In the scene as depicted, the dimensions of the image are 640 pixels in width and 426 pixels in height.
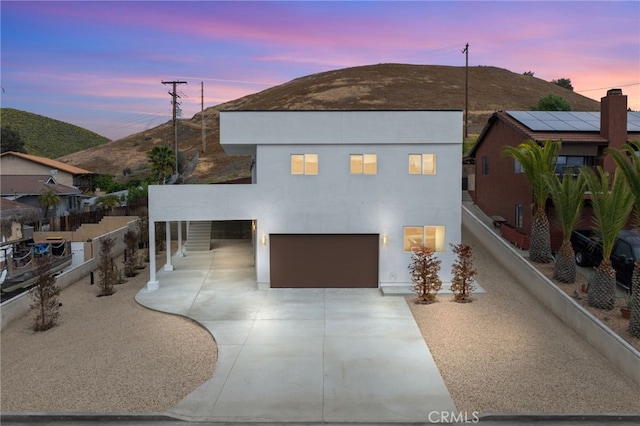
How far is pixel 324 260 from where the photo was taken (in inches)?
719

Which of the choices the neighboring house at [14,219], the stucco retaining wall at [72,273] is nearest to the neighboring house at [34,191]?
the neighboring house at [14,219]

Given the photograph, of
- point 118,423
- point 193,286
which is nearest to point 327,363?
point 118,423

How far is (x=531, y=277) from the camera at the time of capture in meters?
16.8

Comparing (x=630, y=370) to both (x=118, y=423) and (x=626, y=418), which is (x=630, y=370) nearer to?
(x=626, y=418)

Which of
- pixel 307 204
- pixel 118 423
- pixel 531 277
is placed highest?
pixel 307 204

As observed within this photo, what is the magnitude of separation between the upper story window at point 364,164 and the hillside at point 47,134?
371 feet

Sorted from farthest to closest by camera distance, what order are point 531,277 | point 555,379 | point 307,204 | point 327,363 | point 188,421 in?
point 307,204 < point 531,277 < point 327,363 < point 555,379 < point 188,421

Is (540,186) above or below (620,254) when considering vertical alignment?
above

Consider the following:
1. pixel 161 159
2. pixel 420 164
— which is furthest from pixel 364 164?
pixel 161 159

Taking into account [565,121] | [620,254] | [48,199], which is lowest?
[620,254]

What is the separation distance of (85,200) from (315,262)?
36.3m

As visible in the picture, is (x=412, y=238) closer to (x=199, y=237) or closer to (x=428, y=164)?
(x=428, y=164)

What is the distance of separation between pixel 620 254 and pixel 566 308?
4139 mm

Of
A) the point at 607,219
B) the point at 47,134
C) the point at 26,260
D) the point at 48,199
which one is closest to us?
the point at 607,219
